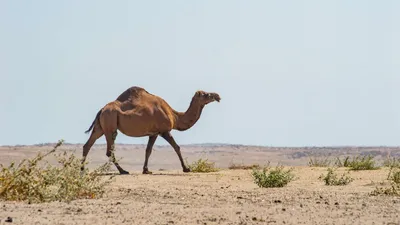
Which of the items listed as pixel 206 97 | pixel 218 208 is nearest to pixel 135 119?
pixel 206 97

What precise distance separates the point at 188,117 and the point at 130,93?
6.09 feet

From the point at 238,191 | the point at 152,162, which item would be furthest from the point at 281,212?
the point at 152,162

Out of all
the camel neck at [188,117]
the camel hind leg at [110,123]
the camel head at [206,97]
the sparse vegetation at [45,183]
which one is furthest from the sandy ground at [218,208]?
the camel head at [206,97]

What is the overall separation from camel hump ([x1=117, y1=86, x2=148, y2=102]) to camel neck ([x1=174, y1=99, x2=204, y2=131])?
1406 mm

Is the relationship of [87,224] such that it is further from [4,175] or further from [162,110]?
[162,110]

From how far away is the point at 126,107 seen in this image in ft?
73.5

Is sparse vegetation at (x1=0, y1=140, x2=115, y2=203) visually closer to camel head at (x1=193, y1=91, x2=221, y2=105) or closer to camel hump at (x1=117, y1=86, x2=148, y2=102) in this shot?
camel hump at (x1=117, y1=86, x2=148, y2=102)

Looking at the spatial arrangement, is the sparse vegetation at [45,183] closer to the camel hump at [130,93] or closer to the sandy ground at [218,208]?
the sandy ground at [218,208]

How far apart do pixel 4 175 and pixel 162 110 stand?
9.93 m

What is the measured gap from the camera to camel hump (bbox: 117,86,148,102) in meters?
22.6

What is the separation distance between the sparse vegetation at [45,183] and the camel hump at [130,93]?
31.6ft

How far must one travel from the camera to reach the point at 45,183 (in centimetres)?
1246

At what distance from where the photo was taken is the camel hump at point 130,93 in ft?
74.1

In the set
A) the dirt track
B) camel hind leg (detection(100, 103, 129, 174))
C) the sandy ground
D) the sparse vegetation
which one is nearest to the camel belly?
camel hind leg (detection(100, 103, 129, 174))
